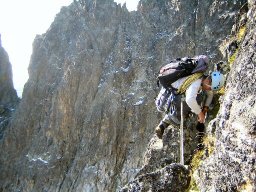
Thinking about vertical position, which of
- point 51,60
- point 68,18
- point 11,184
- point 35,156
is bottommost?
point 11,184

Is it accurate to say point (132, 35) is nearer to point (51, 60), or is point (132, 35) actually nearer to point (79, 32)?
point (79, 32)

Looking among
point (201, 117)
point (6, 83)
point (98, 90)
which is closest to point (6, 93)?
point (6, 83)

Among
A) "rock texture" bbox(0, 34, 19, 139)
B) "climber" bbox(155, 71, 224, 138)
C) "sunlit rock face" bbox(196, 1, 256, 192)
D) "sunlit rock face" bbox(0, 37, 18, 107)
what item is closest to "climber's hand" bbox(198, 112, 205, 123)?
"climber" bbox(155, 71, 224, 138)

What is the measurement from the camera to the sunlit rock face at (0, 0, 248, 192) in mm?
40219

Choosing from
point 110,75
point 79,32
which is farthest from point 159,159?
point 79,32

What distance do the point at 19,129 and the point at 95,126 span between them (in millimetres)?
11817

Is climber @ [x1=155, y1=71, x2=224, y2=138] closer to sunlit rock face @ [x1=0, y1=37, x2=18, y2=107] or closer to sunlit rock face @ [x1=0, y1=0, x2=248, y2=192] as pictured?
sunlit rock face @ [x1=0, y1=0, x2=248, y2=192]

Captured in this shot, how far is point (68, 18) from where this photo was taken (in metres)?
50.5

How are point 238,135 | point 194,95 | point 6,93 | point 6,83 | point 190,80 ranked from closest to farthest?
point 238,135 → point 194,95 → point 190,80 → point 6,93 → point 6,83

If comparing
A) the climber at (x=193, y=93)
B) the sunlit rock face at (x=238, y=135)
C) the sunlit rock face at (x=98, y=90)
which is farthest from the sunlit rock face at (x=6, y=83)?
the sunlit rock face at (x=238, y=135)

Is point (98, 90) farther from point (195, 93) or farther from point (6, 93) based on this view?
point (195, 93)

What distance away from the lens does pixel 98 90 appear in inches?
1807

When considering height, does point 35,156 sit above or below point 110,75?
below

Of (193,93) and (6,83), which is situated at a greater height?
(6,83)
